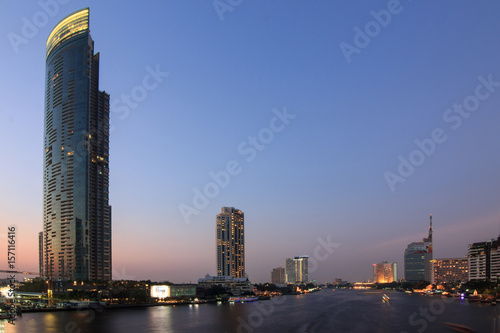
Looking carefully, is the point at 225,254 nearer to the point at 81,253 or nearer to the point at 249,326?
the point at 81,253

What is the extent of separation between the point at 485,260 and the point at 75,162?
14474 centimetres

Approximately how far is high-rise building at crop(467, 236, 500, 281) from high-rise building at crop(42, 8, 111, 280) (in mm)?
127805

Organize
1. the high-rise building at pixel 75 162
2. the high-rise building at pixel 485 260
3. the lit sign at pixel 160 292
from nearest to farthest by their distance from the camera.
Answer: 1. the lit sign at pixel 160 292
2. the high-rise building at pixel 75 162
3. the high-rise building at pixel 485 260

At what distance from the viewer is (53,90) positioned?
120m

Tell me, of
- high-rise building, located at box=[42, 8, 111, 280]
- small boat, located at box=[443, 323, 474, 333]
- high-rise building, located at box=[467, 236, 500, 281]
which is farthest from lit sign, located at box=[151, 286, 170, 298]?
high-rise building, located at box=[467, 236, 500, 281]

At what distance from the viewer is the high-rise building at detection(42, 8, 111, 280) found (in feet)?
366

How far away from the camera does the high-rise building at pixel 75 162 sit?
112 meters

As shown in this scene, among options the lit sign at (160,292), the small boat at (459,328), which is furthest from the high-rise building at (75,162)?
the small boat at (459,328)

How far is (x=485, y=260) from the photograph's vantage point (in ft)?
502

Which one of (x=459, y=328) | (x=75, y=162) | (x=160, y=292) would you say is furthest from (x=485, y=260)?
(x=75, y=162)

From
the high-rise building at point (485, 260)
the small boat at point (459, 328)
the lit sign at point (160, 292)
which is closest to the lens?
the small boat at point (459, 328)

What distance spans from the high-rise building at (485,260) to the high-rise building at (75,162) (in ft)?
419

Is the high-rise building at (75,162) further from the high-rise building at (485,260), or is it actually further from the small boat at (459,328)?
the high-rise building at (485,260)

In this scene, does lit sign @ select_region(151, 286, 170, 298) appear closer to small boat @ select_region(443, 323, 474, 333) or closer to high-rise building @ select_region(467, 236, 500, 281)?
small boat @ select_region(443, 323, 474, 333)
